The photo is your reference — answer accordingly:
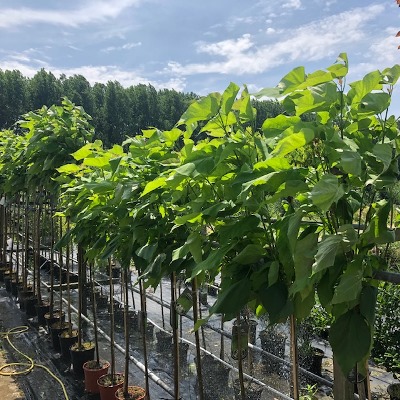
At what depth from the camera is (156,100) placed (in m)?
40.4

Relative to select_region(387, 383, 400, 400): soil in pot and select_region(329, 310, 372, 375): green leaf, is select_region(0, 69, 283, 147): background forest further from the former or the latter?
select_region(329, 310, 372, 375): green leaf

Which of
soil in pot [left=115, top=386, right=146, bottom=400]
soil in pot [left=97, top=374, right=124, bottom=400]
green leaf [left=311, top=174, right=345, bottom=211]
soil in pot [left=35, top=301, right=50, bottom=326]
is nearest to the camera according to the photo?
green leaf [left=311, top=174, right=345, bottom=211]

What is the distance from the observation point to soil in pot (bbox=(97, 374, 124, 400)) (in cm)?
328

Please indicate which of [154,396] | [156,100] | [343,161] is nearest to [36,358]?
[154,396]

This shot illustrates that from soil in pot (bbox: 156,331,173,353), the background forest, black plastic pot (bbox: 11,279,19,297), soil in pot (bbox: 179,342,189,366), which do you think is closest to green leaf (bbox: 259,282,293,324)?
soil in pot (bbox: 179,342,189,366)

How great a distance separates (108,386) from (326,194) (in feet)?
10.2

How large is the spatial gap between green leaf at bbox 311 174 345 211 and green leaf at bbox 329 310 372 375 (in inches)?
11.3

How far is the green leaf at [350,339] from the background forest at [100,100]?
3422cm

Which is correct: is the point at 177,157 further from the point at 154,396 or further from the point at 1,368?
the point at 1,368

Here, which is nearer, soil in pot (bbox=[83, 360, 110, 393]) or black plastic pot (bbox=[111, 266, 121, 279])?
soil in pot (bbox=[83, 360, 110, 393])

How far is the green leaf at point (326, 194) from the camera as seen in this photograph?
71 centimetres

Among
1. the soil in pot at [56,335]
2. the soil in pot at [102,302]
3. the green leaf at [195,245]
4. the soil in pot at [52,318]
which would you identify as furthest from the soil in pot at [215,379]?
the green leaf at [195,245]

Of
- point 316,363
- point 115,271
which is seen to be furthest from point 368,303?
point 115,271

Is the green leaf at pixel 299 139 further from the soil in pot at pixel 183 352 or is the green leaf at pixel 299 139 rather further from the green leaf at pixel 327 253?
the soil in pot at pixel 183 352
